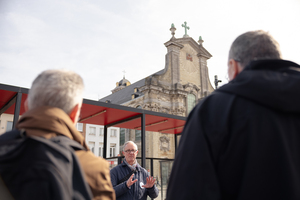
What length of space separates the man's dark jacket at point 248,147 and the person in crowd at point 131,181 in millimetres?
3097

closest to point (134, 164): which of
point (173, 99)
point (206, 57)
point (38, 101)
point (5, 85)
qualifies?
point (5, 85)

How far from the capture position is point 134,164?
4.99m

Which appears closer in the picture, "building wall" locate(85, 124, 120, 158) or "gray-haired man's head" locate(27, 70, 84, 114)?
"gray-haired man's head" locate(27, 70, 84, 114)

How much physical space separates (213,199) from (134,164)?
3792 mm

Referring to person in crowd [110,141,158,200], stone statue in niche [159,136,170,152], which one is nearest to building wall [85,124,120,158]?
stone statue in niche [159,136,170,152]

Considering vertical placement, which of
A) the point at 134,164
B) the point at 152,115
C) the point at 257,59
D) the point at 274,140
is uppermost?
the point at 152,115

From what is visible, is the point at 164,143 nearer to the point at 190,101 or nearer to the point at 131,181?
the point at 190,101

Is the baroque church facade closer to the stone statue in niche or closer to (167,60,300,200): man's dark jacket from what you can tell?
the stone statue in niche

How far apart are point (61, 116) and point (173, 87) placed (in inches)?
1193

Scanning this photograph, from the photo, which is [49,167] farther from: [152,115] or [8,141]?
[152,115]

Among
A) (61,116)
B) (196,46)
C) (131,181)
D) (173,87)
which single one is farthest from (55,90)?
(196,46)

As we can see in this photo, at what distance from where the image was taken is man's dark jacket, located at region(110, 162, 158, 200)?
14.4 feet

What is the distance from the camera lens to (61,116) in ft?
4.62

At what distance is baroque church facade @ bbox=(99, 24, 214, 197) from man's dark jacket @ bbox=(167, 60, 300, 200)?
91.5ft
